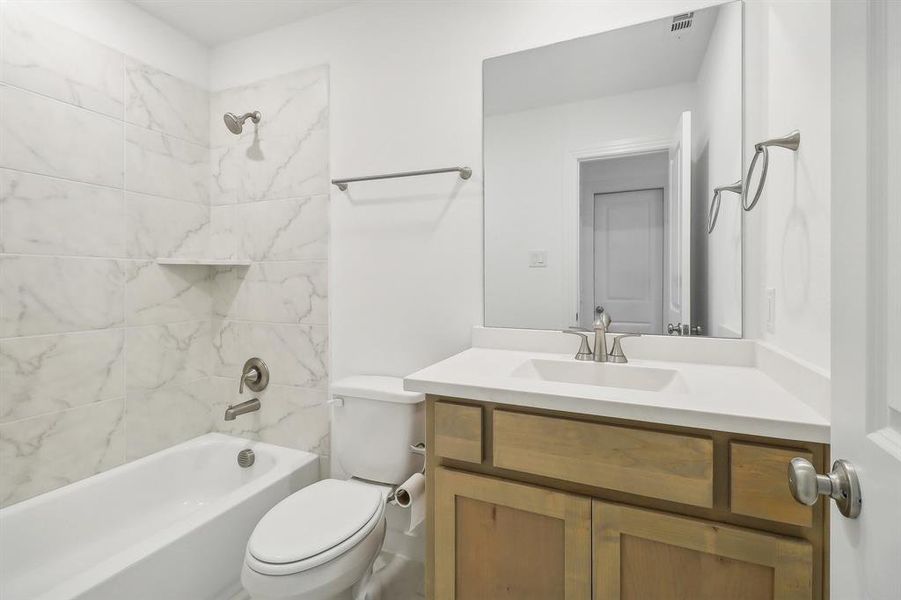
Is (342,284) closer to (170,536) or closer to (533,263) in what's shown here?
(533,263)

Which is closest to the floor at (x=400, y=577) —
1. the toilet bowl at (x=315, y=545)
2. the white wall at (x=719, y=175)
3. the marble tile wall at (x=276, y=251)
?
the toilet bowl at (x=315, y=545)

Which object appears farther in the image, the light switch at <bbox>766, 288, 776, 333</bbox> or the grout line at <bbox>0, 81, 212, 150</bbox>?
the grout line at <bbox>0, 81, 212, 150</bbox>

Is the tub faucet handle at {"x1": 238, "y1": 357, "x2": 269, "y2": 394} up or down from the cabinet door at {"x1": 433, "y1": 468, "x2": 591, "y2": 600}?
up

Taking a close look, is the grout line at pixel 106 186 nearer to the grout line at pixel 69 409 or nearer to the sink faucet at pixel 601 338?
the grout line at pixel 69 409

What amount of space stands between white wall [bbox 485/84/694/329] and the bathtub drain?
1.31 m

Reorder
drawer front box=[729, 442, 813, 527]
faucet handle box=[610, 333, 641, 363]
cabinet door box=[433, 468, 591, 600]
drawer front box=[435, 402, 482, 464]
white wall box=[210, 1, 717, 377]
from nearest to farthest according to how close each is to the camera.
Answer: drawer front box=[729, 442, 813, 527] → cabinet door box=[433, 468, 591, 600] → drawer front box=[435, 402, 482, 464] → faucet handle box=[610, 333, 641, 363] → white wall box=[210, 1, 717, 377]

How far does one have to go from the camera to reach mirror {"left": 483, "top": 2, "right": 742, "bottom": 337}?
54.2 inches

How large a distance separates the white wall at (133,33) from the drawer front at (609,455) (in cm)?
220

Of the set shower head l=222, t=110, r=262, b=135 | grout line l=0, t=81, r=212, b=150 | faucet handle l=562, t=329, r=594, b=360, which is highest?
shower head l=222, t=110, r=262, b=135

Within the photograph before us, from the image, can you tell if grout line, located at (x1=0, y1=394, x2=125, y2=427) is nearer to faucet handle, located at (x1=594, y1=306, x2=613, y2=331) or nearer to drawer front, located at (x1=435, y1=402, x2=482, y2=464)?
drawer front, located at (x1=435, y1=402, x2=482, y2=464)

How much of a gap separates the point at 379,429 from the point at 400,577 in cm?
62

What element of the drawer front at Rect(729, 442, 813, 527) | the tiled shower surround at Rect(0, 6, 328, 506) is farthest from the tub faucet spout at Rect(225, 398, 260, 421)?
the drawer front at Rect(729, 442, 813, 527)

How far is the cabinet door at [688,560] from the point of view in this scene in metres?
0.84

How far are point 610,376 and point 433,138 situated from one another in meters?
1.14
